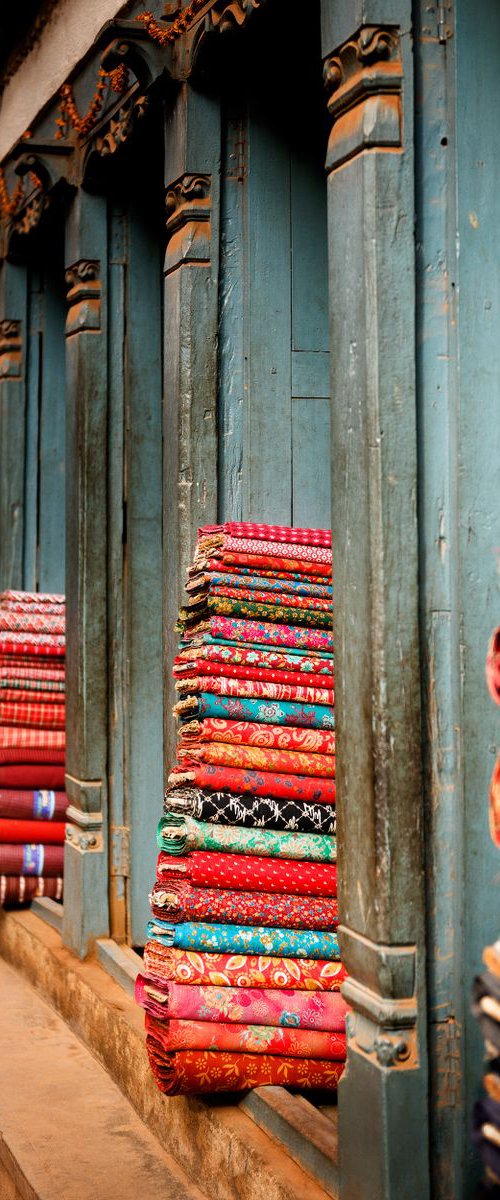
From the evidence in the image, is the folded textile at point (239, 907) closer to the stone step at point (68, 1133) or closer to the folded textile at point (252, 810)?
the folded textile at point (252, 810)

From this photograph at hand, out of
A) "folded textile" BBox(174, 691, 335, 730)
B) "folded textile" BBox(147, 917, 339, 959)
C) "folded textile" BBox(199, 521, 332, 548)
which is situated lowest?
"folded textile" BBox(147, 917, 339, 959)

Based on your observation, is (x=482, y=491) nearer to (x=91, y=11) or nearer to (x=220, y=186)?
(x=220, y=186)

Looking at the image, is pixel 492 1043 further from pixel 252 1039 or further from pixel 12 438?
pixel 12 438

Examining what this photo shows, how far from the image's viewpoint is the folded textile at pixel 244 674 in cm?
416

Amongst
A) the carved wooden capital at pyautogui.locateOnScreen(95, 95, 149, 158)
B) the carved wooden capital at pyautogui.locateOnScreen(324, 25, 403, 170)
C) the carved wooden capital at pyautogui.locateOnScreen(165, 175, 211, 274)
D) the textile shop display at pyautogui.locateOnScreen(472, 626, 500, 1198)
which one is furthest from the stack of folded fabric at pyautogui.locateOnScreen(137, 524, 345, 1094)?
the carved wooden capital at pyautogui.locateOnScreen(95, 95, 149, 158)

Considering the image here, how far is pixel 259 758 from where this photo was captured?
4.11 metres

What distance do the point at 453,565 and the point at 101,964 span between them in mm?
3272

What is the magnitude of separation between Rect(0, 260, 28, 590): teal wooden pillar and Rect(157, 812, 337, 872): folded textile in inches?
171

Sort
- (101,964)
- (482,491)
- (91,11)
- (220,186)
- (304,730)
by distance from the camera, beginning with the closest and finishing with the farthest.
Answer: (482,491) < (304,730) < (220,186) < (101,964) < (91,11)

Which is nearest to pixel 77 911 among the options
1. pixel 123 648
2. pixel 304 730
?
pixel 123 648

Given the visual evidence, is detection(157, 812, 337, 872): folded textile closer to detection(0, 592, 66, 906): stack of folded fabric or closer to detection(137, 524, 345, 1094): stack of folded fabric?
detection(137, 524, 345, 1094): stack of folded fabric

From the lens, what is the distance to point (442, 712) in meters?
3.09

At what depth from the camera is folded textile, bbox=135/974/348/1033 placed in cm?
379

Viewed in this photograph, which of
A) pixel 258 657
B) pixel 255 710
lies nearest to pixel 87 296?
pixel 258 657
